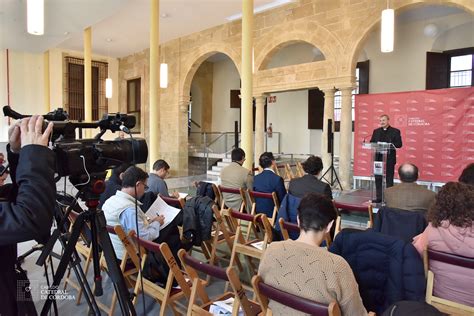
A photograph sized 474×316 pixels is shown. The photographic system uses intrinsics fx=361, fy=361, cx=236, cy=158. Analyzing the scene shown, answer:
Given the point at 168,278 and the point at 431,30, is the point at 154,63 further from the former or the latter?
the point at 431,30

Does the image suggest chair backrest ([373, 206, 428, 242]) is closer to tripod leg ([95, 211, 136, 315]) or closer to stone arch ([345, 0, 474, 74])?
tripod leg ([95, 211, 136, 315])

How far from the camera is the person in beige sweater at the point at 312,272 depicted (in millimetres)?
1416

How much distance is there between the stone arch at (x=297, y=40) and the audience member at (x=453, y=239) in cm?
605

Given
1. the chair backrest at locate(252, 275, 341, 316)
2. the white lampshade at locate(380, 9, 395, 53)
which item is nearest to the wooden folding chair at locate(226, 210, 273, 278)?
the chair backrest at locate(252, 275, 341, 316)

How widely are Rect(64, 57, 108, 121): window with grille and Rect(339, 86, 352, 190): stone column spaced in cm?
869

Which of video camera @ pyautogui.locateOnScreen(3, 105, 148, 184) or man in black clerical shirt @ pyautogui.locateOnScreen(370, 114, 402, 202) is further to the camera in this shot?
man in black clerical shirt @ pyautogui.locateOnScreen(370, 114, 402, 202)

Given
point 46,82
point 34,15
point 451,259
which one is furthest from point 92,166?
point 46,82

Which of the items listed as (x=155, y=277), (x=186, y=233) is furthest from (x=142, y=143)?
(x=186, y=233)

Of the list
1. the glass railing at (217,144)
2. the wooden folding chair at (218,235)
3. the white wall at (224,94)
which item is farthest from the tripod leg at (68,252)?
the white wall at (224,94)

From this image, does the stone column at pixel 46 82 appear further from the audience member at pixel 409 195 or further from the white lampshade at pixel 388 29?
the audience member at pixel 409 195

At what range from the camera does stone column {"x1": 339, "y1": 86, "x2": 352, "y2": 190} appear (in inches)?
296

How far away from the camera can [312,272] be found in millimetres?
1441

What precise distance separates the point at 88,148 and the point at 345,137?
271 inches

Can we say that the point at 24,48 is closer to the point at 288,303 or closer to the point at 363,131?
the point at 363,131
